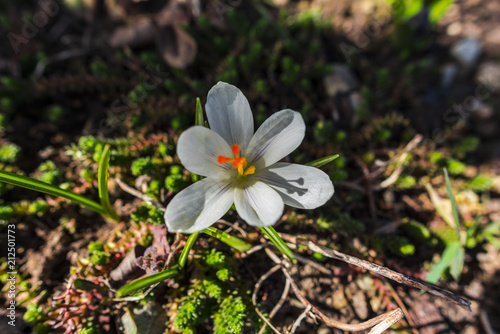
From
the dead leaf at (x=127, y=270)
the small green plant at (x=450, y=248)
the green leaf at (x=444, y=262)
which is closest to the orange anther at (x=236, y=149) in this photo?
the dead leaf at (x=127, y=270)

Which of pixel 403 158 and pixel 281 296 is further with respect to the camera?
pixel 403 158

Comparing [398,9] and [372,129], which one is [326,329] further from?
[398,9]

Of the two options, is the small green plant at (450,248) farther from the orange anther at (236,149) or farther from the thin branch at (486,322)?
the orange anther at (236,149)

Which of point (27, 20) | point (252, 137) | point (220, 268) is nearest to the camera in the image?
point (252, 137)

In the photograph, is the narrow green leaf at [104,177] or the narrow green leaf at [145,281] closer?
the narrow green leaf at [145,281]

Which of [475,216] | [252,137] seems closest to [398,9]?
[475,216]

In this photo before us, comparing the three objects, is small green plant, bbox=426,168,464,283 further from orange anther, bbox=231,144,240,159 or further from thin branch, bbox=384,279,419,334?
orange anther, bbox=231,144,240,159

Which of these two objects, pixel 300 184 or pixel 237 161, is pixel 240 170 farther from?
pixel 300 184

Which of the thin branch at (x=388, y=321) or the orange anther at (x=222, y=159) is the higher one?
the orange anther at (x=222, y=159)
